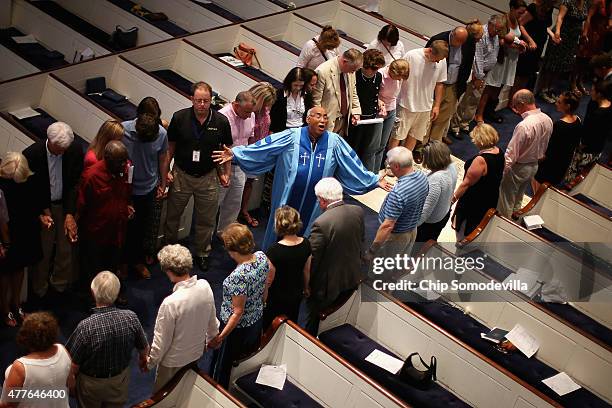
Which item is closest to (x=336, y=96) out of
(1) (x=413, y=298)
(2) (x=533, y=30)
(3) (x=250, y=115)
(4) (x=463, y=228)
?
(3) (x=250, y=115)

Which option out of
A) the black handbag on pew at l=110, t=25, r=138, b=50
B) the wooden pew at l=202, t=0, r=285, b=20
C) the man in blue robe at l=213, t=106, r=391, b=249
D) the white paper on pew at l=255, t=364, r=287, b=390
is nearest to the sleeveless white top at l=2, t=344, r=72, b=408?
the white paper on pew at l=255, t=364, r=287, b=390

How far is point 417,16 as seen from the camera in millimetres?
10039

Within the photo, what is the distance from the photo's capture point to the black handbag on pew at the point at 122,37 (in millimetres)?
8672

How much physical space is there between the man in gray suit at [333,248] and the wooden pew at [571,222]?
2.11 metres

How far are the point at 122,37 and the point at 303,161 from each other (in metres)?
3.85

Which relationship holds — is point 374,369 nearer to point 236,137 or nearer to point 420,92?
point 236,137

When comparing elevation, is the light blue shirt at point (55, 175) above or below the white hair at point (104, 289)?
below

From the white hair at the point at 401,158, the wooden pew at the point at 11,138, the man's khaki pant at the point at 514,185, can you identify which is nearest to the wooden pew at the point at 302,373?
the white hair at the point at 401,158

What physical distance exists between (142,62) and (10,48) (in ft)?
4.37

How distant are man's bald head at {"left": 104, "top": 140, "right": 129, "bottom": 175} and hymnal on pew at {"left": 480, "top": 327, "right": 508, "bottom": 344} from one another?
106 inches

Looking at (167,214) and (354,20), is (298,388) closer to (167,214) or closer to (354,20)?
(167,214)

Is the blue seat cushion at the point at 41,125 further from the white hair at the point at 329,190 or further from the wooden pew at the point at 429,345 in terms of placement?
the wooden pew at the point at 429,345

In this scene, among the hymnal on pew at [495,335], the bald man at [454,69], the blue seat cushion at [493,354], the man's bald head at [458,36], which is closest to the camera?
the blue seat cushion at [493,354]

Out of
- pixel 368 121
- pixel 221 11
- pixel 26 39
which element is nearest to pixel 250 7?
pixel 221 11
